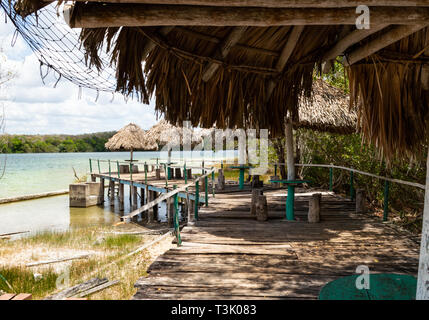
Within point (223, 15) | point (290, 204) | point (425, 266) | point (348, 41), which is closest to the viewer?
point (425, 266)

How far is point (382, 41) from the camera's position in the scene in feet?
8.50

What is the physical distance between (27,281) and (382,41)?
6.65 m

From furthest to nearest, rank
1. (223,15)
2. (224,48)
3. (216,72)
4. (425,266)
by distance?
(216,72) < (224,48) < (223,15) < (425,266)

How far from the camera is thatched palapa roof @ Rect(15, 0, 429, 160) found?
2.78m

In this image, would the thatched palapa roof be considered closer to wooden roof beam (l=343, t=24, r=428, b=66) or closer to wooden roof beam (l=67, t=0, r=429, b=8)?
wooden roof beam (l=343, t=24, r=428, b=66)

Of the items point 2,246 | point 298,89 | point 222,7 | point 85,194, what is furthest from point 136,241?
point 85,194

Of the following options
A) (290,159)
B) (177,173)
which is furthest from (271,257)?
(177,173)

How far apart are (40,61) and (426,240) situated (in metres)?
2.95

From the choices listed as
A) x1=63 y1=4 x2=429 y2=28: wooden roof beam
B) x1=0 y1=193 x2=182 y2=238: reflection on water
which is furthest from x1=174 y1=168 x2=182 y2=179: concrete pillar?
x1=63 y1=4 x2=429 y2=28: wooden roof beam

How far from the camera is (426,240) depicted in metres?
1.52

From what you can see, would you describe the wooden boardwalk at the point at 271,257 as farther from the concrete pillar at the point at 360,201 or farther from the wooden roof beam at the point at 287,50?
the wooden roof beam at the point at 287,50

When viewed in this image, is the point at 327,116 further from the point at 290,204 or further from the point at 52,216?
the point at 52,216

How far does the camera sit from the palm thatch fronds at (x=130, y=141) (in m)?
17.7
